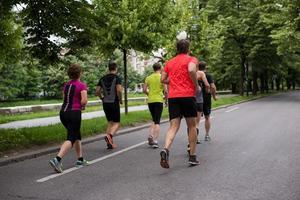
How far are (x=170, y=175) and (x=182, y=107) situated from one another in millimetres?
1273

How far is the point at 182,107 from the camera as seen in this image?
804 cm

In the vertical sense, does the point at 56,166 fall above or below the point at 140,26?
below

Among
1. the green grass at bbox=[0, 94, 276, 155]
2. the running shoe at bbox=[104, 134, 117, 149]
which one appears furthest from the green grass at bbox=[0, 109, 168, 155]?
the running shoe at bbox=[104, 134, 117, 149]

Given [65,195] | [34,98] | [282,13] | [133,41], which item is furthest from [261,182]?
[34,98]

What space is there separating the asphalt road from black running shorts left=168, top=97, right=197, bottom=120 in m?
0.86

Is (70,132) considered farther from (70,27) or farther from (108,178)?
(70,27)

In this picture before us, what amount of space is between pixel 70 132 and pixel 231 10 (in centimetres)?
3523

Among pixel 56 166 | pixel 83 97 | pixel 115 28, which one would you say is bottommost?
pixel 56 166

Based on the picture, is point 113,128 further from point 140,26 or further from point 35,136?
point 140,26

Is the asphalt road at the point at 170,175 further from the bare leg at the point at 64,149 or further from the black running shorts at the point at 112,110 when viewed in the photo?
the black running shorts at the point at 112,110

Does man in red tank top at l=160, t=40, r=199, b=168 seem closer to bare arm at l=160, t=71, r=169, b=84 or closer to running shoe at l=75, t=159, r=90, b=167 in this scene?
bare arm at l=160, t=71, r=169, b=84

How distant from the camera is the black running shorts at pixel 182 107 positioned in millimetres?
7977

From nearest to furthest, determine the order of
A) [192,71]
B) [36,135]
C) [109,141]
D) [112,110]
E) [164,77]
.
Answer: [192,71]
[164,77]
[109,141]
[112,110]
[36,135]

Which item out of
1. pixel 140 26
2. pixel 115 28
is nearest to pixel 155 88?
pixel 115 28
